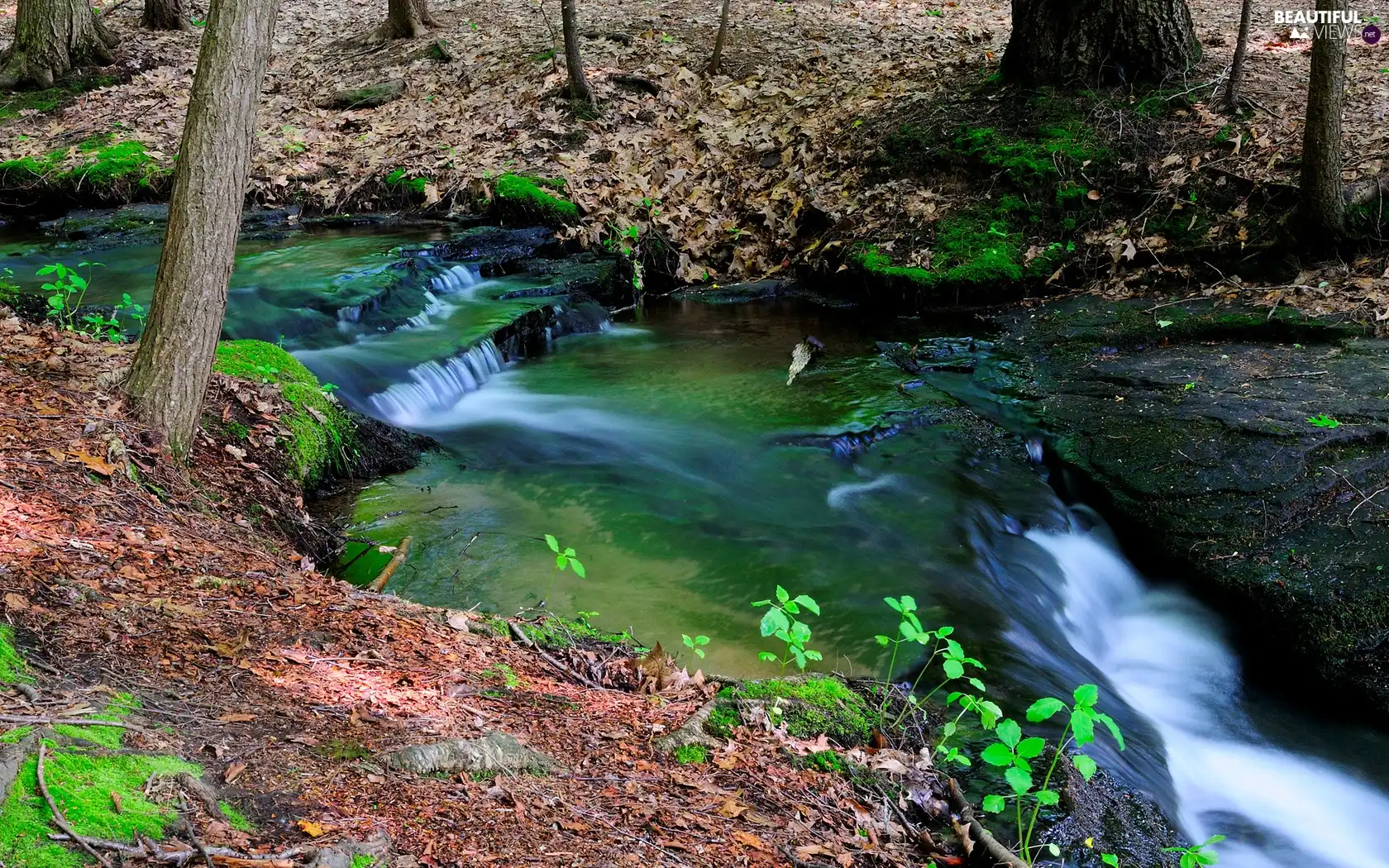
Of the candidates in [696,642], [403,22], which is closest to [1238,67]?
[696,642]

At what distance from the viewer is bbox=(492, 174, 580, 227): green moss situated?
11945 mm

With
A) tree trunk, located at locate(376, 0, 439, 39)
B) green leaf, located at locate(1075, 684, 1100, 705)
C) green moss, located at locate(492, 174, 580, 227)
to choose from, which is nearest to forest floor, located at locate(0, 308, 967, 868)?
green leaf, located at locate(1075, 684, 1100, 705)

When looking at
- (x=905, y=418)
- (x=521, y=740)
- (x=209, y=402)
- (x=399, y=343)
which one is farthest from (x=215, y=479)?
(x=905, y=418)

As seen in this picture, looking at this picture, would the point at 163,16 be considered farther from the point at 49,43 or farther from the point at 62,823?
the point at 62,823

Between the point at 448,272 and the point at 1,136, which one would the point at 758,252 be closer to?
the point at 448,272

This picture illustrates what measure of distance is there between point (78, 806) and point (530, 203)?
34.9 feet

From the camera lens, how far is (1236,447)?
6473 millimetres

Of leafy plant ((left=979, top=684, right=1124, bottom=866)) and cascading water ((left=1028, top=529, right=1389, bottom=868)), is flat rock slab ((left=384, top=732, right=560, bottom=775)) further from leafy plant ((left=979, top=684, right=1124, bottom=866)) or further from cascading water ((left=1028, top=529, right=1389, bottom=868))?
cascading water ((left=1028, top=529, right=1389, bottom=868))

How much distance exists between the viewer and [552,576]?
5.38 metres

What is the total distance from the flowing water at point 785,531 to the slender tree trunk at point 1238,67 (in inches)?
171

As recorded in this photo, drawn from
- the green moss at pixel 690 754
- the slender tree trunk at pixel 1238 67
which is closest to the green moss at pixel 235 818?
the green moss at pixel 690 754

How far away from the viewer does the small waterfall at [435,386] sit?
7746 millimetres

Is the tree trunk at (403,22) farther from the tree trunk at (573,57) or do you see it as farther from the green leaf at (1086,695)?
the green leaf at (1086,695)

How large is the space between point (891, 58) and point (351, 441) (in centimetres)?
1056
